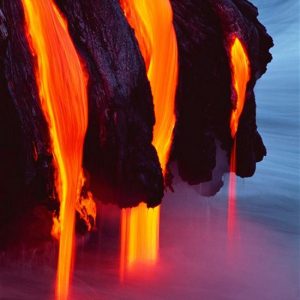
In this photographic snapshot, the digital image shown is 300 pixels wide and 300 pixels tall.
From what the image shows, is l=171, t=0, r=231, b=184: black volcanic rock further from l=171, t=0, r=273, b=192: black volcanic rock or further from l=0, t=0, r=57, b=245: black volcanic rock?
l=0, t=0, r=57, b=245: black volcanic rock

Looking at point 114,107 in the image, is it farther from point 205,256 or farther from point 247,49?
point 247,49

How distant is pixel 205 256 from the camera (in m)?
2.42

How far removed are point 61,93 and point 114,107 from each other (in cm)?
22

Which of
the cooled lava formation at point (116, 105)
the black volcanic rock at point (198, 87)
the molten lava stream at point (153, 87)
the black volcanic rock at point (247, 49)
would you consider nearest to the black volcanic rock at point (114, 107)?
the cooled lava formation at point (116, 105)

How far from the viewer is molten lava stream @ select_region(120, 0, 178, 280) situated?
2.21 m

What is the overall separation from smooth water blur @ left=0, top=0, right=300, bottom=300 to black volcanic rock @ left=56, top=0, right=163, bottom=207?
1.18 feet

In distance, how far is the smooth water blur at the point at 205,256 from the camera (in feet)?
6.61

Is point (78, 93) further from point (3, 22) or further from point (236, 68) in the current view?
point (236, 68)

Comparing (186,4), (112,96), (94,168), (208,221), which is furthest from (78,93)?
(208,221)

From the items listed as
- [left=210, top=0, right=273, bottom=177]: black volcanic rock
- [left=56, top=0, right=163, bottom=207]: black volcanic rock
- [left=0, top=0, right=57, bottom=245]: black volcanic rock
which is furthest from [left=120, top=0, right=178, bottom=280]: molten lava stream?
[left=0, top=0, right=57, bottom=245]: black volcanic rock

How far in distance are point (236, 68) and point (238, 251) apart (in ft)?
3.09

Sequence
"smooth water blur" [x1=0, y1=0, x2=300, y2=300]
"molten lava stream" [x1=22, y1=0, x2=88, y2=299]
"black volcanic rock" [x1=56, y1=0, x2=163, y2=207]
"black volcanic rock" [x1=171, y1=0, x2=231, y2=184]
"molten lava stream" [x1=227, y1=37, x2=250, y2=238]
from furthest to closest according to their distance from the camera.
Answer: "molten lava stream" [x1=227, y1=37, x2=250, y2=238] → "black volcanic rock" [x1=171, y1=0, x2=231, y2=184] → "smooth water blur" [x1=0, y1=0, x2=300, y2=300] → "black volcanic rock" [x1=56, y1=0, x2=163, y2=207] → "molten lava stream" [x1=22, y1=0, x2=88, y2=299]

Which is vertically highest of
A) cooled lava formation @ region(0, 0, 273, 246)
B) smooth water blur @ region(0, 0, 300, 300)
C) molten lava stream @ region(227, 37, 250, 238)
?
cooled lava formation @ region(0, 0, 273, 246)

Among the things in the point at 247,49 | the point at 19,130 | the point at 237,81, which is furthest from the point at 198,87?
the point at 19,130
